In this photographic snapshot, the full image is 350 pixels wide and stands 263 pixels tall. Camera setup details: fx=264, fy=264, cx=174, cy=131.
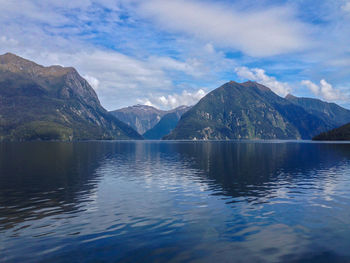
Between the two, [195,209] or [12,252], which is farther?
[195,209]

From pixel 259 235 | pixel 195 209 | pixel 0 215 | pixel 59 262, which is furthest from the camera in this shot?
pixel 195 209

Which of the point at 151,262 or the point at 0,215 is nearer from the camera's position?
the point at 151,262

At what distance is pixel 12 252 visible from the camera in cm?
2147

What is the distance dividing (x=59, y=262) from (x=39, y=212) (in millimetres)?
15977

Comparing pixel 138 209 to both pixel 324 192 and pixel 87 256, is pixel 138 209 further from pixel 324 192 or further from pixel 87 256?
pixel 324 192

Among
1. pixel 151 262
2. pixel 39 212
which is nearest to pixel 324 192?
pixel 151 262

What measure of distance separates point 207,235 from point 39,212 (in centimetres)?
2181

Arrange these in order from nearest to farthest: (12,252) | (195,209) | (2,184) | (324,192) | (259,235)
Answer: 1. (12,252)
2. (259,235)
3. (195,209)
4. (324,192)
5. (2,184)

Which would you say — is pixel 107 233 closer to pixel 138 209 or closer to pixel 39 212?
pixel 138 209

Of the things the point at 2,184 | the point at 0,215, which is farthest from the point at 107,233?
the point at 2,184

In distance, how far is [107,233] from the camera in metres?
26.0

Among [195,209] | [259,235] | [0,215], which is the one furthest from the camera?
[195,209]

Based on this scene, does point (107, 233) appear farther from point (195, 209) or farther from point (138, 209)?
point (195, 209)

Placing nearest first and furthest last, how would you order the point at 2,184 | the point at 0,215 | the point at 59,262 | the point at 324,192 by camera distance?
1. the point at 59,262
2. the point at 0,215
3. the point at 324,192
4. the point at 2,184
